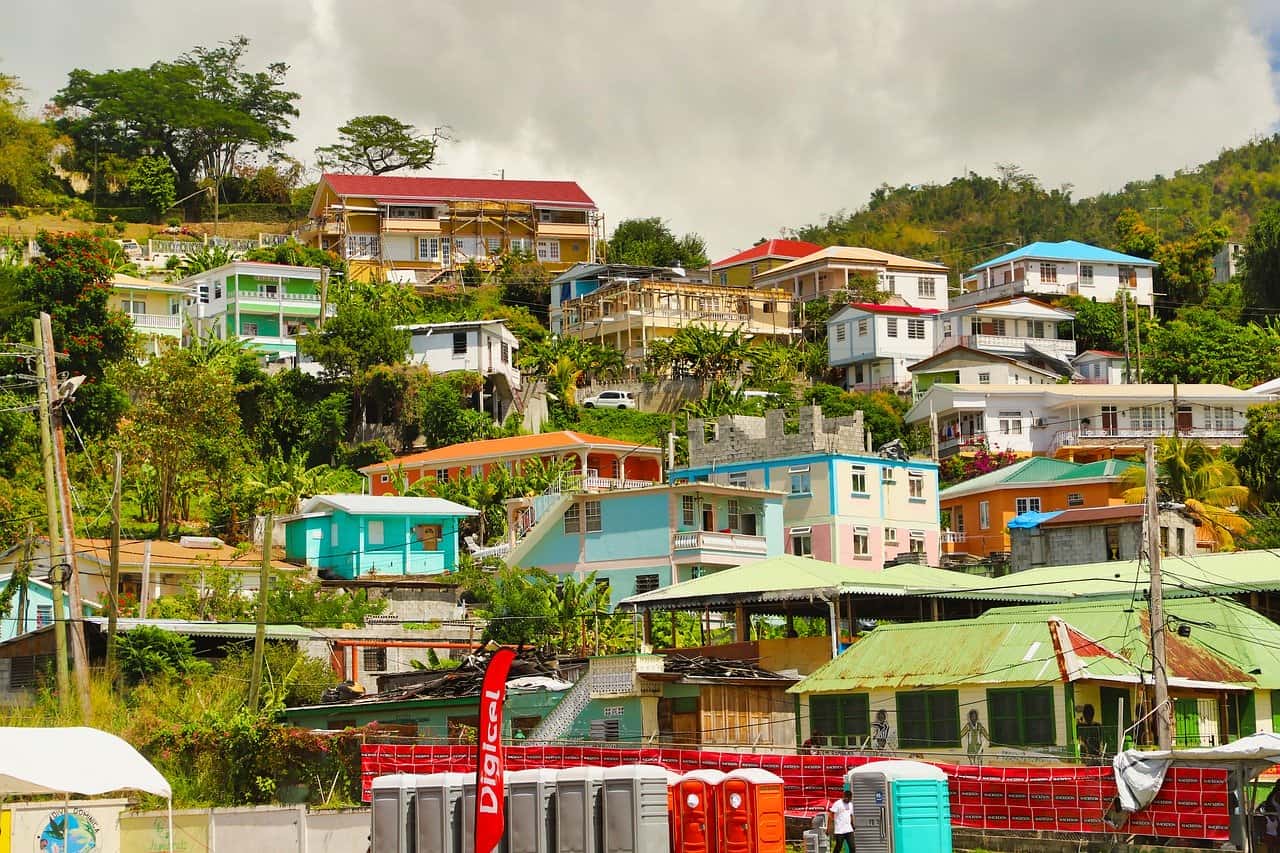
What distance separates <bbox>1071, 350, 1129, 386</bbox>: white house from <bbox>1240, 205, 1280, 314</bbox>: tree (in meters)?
13.8

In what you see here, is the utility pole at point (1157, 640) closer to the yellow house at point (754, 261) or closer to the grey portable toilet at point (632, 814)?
the grey portable toilet at point (632, 814)

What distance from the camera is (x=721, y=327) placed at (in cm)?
9725

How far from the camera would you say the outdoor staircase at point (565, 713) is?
39875mm

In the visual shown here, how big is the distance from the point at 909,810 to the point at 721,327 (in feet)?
236

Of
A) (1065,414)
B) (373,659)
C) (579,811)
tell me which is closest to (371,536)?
(373,659)

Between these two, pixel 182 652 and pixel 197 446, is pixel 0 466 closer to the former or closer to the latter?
pixel 197 446

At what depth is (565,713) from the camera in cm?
4031

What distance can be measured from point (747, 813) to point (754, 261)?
301ft

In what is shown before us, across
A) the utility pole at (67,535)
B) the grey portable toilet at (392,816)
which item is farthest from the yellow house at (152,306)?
the grey portable toilet at (392,816)

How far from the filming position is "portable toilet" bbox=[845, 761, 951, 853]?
1033 inches

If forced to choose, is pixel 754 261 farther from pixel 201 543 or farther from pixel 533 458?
pixel 201 543

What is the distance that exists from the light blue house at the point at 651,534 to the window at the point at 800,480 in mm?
3799

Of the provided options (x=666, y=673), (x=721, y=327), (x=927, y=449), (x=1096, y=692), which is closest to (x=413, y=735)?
(x=666, y=673)

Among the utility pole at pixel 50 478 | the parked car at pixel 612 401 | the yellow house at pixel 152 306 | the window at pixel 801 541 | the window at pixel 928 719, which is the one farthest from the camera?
the yellow house at pixel 152 306
